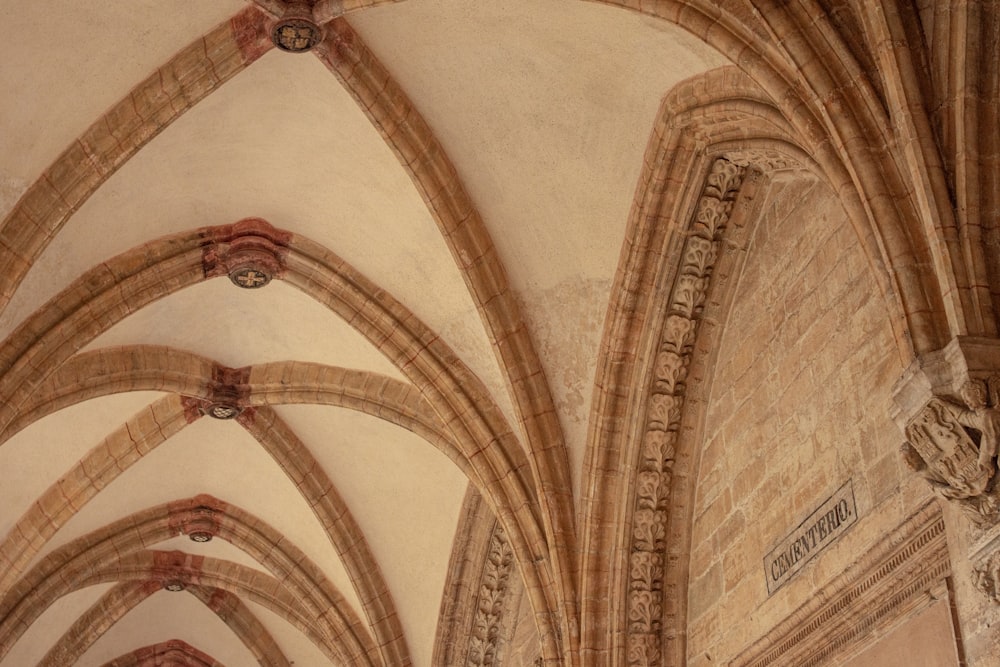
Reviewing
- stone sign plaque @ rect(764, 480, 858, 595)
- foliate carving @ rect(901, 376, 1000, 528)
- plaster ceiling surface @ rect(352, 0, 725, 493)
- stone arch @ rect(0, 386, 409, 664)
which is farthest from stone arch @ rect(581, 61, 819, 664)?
stone arch @ rect(0, 386, 409, 664)

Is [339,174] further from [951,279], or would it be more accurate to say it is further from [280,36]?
[951,279]

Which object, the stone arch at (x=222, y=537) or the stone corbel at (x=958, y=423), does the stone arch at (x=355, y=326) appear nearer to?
the stone arch at (x=222, y=537)

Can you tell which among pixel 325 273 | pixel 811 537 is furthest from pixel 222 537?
pixel 811 537

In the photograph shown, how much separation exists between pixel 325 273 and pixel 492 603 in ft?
11.2

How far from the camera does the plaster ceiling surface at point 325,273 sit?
27.3ft

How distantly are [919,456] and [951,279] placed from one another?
27.6 inches

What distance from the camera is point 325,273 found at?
1012 centimetres

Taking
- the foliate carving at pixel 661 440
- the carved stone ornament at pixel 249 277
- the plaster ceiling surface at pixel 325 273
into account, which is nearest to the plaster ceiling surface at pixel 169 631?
the plaster ceiling surface at pixel 325 273

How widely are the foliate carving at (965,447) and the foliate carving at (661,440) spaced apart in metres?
3.38

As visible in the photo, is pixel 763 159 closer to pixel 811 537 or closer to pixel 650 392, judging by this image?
pixel 650 392

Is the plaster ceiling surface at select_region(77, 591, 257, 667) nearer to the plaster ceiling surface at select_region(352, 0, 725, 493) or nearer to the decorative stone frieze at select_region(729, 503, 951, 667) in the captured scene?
the plaster ceiling surface at select_region(352, 0, 725, 493)

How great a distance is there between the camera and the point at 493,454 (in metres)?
9.74

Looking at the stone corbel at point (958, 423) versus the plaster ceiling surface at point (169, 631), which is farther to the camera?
the plaster ceiling surface at point (169, 631)

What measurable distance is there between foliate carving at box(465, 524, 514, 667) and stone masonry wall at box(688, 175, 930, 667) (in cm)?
331
